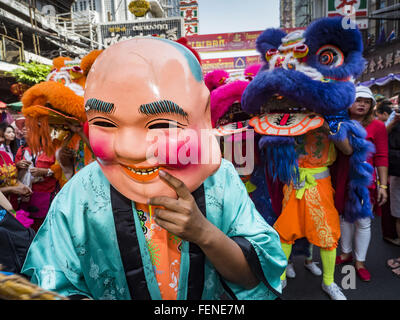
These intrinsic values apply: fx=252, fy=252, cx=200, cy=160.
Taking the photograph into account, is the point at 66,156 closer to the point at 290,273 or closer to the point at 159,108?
the point at 159,108

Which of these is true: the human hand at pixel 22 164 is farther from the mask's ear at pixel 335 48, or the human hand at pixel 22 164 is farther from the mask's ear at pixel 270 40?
the mask's ear at pixel 335 48

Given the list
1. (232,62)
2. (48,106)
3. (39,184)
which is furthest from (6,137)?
(232,62)

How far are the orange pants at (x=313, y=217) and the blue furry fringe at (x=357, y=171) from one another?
0.15 meters

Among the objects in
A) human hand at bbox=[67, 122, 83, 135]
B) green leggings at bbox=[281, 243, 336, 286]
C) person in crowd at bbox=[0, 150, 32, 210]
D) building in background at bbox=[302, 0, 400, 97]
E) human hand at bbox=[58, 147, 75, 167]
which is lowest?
green leggings at bbox=[281, 243, 336, 286]

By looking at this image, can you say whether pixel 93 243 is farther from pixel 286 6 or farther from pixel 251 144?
pixel 286 6

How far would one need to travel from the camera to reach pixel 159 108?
539 millimetres

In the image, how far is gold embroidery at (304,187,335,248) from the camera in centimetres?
175

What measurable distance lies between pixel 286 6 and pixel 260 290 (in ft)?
119

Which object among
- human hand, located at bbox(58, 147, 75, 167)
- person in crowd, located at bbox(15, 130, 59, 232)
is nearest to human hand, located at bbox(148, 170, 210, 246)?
human hand, located at bbox(58, 147, 75, 167)

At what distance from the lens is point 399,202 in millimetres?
2619

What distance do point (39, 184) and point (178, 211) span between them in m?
2.33

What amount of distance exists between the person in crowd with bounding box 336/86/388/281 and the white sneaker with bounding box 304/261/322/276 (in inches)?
10.0

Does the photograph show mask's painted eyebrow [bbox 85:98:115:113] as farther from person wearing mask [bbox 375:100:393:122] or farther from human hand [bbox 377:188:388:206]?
person wearing mask [bbox 375:100:393:122]
